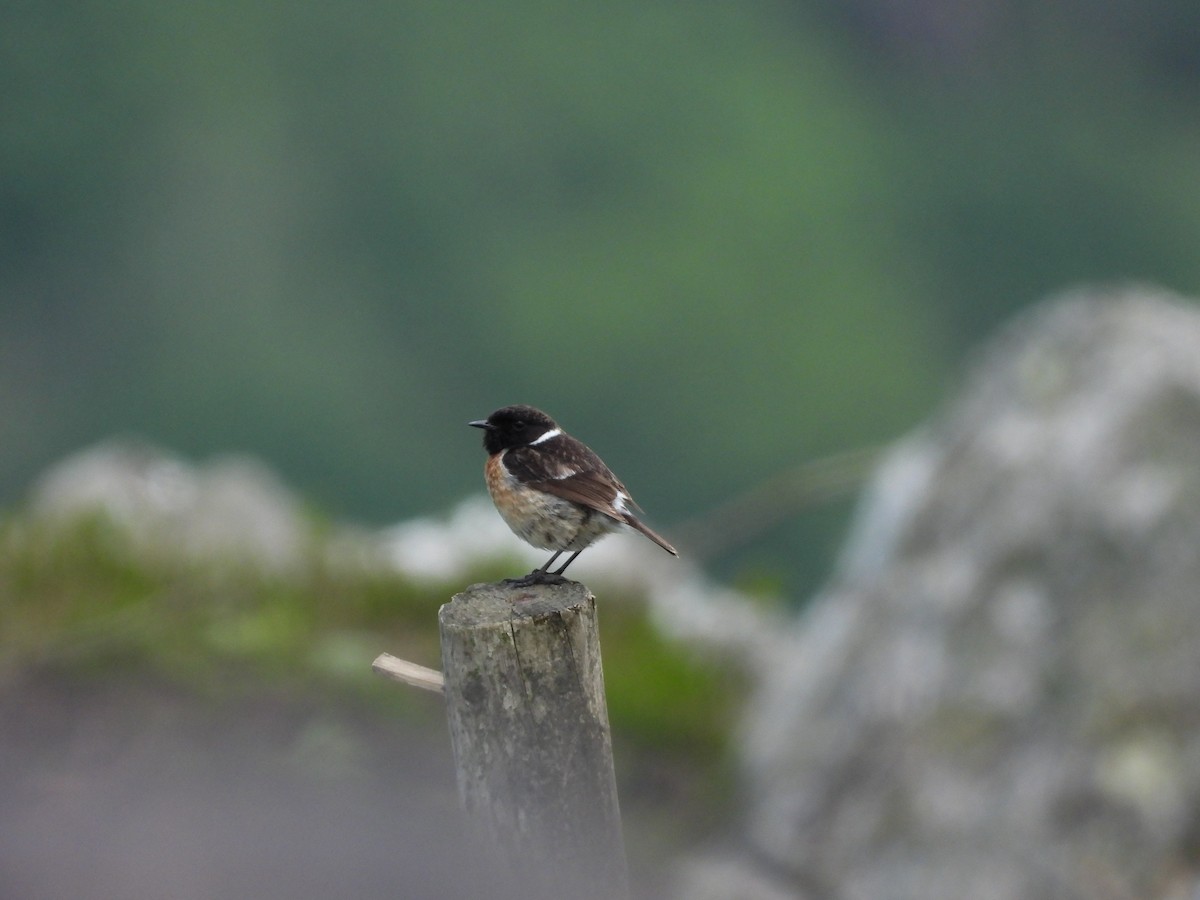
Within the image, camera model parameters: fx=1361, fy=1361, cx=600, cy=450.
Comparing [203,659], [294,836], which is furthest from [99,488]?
[294,836]

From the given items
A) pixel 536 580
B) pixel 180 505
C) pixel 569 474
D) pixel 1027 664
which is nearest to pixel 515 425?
pixel 569 474

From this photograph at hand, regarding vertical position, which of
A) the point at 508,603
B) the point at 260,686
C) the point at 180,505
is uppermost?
the point at 180,505

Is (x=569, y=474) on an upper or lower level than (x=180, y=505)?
lower

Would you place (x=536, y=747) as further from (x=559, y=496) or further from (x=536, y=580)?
(x=559, y=496)

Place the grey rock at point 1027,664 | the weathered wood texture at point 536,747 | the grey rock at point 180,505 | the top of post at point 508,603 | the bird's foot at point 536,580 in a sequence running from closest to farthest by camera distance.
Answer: the weathered wood texture at point 536,747
the top of post at point 508,603
the bird's foot at point 536,580
the grey rock at point 1027,664
the grey rock at point 180,505

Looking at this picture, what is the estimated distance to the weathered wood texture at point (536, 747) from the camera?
124 inches

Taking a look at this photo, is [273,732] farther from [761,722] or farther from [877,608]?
[877,608]

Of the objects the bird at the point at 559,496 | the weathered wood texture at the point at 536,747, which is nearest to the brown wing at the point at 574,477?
the bird at the point at 559,496

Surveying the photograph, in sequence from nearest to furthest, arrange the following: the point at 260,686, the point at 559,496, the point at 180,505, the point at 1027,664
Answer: the point at 559,496 → the point at 1027,664 → the point at 260,686 → the point at 180,505

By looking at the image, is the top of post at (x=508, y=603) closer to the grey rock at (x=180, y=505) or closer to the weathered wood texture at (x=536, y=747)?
the weathered wood texture at (x=536, y=747)

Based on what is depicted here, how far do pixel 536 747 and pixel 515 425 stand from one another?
6.19 ft

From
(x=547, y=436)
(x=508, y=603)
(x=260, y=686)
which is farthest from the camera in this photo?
(x=260, y=686)

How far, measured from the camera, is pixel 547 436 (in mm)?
4785

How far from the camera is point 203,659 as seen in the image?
680 cm
